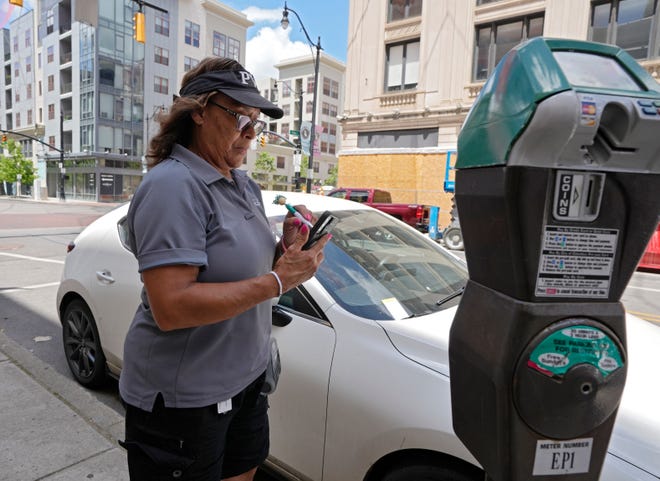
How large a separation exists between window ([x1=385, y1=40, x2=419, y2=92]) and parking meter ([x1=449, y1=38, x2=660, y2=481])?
18915 millimetres

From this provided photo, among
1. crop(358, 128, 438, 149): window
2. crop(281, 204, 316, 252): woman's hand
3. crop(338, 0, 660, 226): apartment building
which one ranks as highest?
crop(338, 0, 660, 226): apartment building

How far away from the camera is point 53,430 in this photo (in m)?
2.73

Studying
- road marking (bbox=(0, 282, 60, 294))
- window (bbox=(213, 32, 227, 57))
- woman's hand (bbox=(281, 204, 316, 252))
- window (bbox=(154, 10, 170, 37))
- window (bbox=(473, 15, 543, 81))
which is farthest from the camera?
window (bbox=(213, 32, 227, 57))

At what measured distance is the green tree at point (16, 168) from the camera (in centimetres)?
4291

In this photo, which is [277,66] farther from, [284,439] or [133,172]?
[284,439]

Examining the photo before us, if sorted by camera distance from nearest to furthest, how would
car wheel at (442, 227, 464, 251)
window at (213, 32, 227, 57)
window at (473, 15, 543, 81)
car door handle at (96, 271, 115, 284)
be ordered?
car door handle at (96, 271, 115, 284) < car wheel at (442, 227, 464, 251) < window at (473, 15, 543, 81) < window at (213, 32, 227, 57)

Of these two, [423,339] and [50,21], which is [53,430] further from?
[50,21]

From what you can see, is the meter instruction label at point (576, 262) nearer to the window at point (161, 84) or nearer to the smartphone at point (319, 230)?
the smartphone at point (319, 230)

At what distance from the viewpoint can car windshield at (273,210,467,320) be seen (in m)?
2.13

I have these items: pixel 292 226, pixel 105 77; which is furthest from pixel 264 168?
pixel 292 226

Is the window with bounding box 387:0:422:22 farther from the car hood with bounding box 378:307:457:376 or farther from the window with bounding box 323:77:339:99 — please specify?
the window with bounding box 323:77:339:99

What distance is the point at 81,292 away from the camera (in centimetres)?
322

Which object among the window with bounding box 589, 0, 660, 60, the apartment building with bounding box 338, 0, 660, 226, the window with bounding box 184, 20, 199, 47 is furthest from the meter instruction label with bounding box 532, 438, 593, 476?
the window with bounding box 184, 20, 199, 47

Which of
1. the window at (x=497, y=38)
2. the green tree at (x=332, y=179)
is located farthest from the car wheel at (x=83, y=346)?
the green tree at (x=332, y=179)
